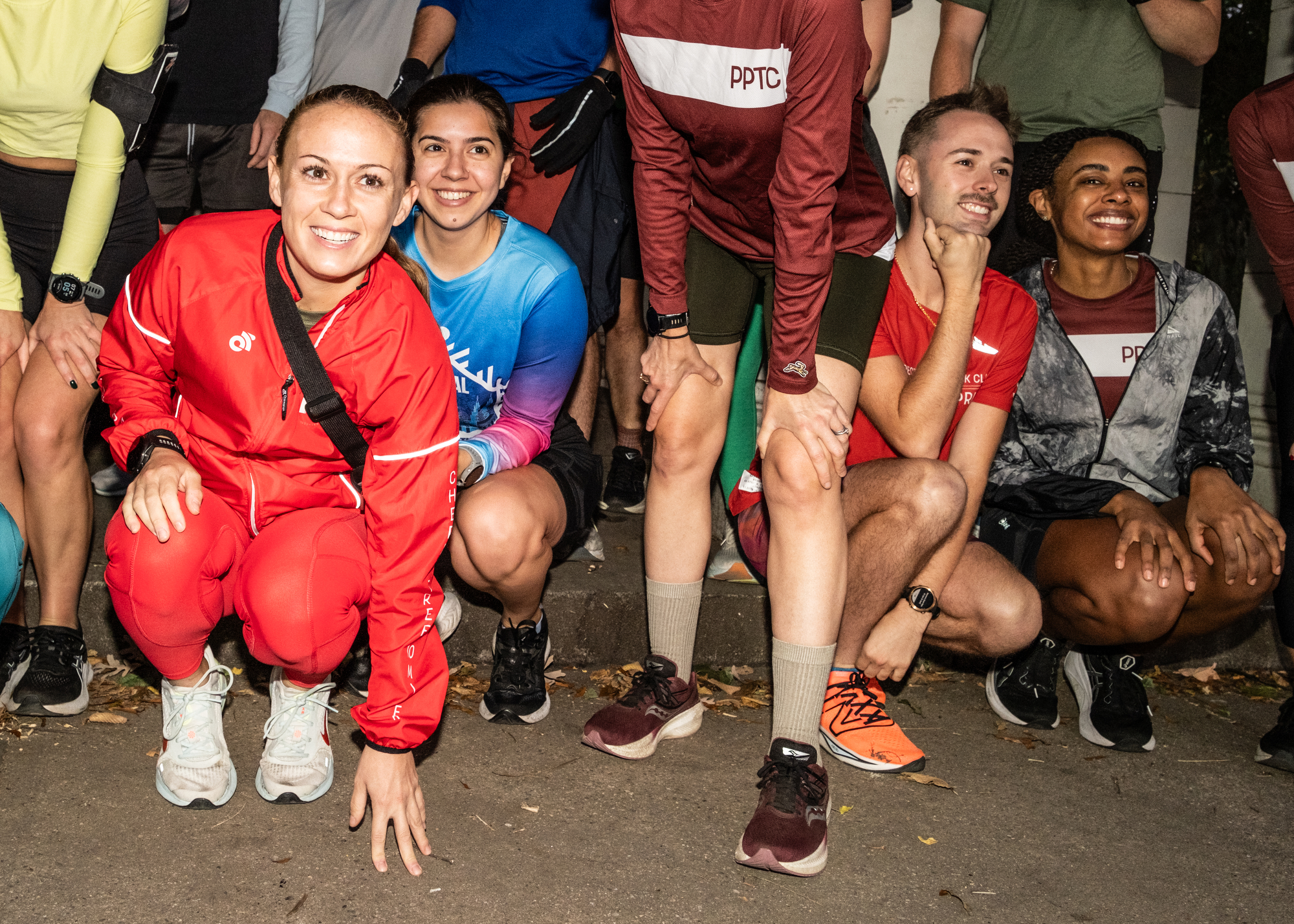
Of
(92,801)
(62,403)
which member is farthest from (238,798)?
(62,403)

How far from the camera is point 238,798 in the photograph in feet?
7.88

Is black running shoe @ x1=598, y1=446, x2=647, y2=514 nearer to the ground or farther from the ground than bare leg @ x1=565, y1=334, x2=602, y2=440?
nearer to the ground

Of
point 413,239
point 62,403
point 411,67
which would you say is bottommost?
point 62,403

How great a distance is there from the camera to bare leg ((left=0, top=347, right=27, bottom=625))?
271 cm

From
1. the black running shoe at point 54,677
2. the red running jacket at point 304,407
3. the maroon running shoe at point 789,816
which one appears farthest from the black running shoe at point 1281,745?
the black running shoe at point 54,677

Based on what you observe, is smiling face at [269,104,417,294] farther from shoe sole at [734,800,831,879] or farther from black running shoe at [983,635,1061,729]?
black running shoe at [983,635,1061,729]

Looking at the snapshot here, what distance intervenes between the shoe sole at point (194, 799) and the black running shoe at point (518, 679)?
70cm

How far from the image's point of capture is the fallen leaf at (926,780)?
2740mm

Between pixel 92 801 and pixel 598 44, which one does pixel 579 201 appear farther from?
pixel 92 801

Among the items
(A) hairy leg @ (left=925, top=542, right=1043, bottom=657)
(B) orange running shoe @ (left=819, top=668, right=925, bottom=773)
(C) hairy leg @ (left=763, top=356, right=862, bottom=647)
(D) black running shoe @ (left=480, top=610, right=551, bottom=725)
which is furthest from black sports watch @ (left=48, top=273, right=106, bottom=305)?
(A) hairy leg @ (left=925, top=542, right=1043, bottom=657)

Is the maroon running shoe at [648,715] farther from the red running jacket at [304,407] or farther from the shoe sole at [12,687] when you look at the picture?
the shoe sole at [12,687]

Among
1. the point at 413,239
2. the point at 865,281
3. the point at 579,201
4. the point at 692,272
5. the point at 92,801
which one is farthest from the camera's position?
the point at 579,201

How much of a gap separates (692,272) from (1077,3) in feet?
6.27

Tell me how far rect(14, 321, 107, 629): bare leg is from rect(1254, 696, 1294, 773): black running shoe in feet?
10.5
